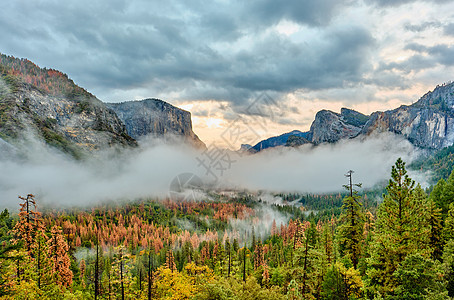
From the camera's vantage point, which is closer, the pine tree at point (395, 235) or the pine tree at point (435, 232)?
the pine tree at point (395, 235)

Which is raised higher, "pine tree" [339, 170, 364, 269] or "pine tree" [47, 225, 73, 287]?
"pine tree" [339, 170, 364, 269]

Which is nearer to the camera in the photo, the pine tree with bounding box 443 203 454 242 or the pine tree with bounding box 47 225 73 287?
the pine tree with bounding box 443 203 454 242

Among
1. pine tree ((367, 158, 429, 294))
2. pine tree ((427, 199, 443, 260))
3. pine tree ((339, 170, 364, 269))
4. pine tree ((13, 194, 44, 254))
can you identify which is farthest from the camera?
pine tree ((339, 170, 364, 269))

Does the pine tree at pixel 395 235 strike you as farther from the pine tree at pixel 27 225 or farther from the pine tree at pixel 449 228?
the pine tree at pixel 27 225

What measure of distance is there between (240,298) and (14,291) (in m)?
17.8

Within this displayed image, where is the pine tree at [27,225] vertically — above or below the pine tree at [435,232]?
above

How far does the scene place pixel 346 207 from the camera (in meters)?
34.1

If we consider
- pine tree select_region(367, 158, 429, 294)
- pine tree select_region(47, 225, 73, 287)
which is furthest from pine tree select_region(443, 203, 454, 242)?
pine tree select_region(47, 225, 73, 287)

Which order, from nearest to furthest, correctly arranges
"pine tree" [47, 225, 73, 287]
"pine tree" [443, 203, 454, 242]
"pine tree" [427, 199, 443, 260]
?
"pine tree" [443, 203, 454, 242] → "pine tree" [427, 199, 443, 260] → "pine tree" [47, 225, 73, 287]

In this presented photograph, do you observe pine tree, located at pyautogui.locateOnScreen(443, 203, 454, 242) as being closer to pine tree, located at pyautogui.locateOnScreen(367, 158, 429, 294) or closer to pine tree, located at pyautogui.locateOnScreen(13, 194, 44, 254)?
pine tree, located at pyautogui.locateOnScreen(367, 158, 429, 294)

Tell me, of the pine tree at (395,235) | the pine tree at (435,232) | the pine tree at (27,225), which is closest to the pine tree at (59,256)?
the pine tree at (27,225)

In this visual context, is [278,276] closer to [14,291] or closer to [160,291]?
[160,291]

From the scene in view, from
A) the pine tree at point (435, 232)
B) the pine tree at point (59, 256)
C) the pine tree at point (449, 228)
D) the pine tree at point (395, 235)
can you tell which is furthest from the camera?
the pine tree at point (59, 256)

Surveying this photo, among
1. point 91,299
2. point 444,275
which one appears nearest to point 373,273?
point 444,275
